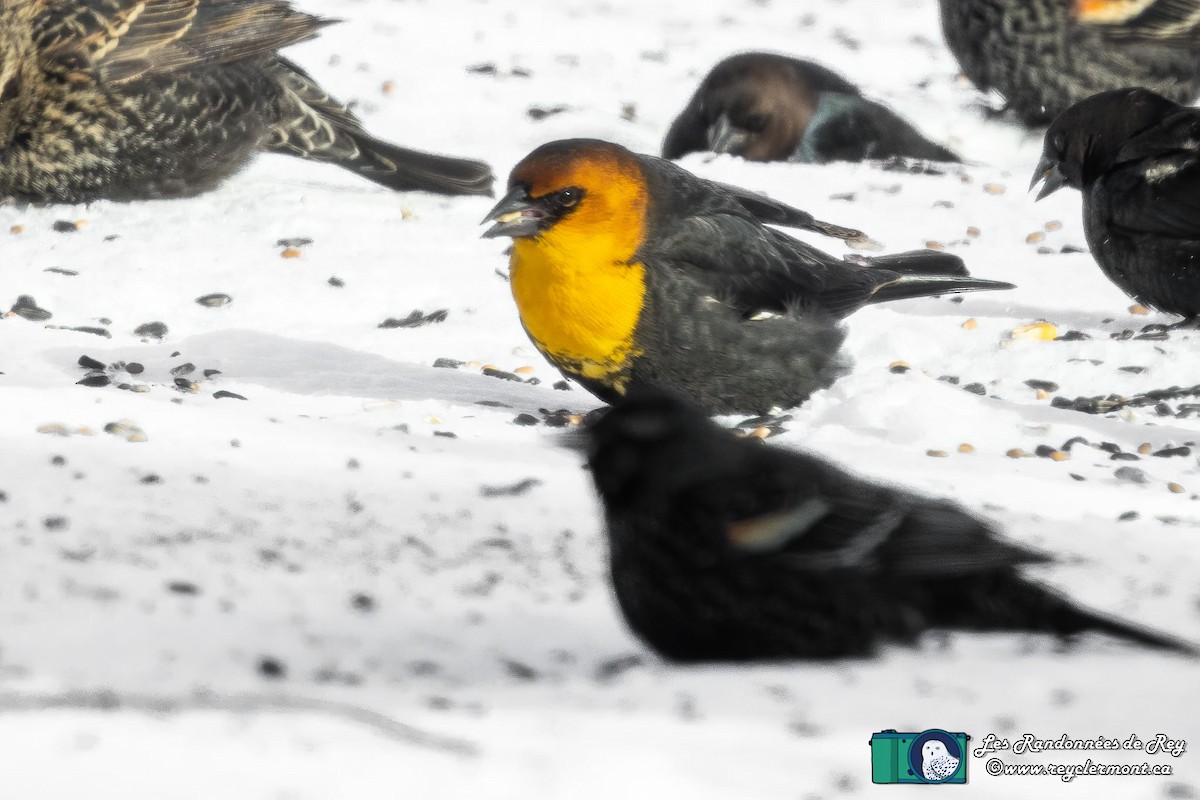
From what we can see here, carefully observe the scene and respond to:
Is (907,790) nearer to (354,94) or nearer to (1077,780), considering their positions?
(1077,780)

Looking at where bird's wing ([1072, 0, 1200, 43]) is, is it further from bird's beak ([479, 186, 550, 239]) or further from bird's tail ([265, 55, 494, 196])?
bird's beak ([479, 186, 550, 239])

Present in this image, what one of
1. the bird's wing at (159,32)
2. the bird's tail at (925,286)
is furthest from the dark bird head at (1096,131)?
the bird's wing at (159,32)

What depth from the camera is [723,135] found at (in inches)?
305

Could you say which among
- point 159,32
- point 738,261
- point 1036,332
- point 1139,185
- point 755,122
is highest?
point 159,32

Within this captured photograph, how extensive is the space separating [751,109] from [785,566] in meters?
5.31

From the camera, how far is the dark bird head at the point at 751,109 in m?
7.77

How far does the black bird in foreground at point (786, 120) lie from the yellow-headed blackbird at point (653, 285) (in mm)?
3070

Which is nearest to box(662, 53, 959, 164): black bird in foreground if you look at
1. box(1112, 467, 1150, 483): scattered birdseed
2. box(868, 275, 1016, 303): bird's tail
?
box(868, 275, 1016, 303): bird's tail

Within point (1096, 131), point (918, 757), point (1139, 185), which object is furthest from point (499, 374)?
point (918, 757)

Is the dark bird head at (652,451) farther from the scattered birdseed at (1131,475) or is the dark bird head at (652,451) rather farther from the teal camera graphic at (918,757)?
the scattered birdseed at (1131,475)

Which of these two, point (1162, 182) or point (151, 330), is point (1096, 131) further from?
point (151, 330)

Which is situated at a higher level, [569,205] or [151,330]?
[569,205]

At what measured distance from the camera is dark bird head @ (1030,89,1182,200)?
597 cm

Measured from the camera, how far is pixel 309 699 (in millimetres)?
2529
